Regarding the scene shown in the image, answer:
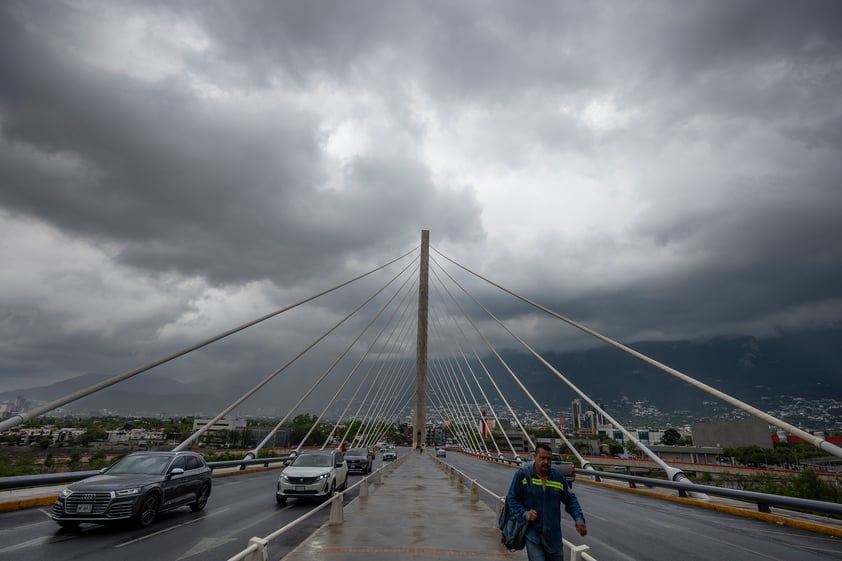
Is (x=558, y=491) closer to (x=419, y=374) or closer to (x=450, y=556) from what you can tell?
(x=450, y=556)

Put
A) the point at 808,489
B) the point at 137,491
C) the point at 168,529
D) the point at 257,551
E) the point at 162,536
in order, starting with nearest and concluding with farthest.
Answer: the point at 257,551, the point at 162,536, the point at 137,491, the point at 168,529, the point at 808,489

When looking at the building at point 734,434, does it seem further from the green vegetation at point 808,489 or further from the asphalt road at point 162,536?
the asphalt road at point 162,536

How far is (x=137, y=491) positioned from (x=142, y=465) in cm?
158

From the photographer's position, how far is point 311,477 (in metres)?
14.8

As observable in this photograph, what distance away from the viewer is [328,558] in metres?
7.65

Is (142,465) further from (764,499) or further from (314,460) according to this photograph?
(764,499)

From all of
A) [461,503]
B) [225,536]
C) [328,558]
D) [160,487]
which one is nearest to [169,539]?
[225,536]

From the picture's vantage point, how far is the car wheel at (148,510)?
34.3 ft

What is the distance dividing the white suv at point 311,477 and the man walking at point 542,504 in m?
11.1

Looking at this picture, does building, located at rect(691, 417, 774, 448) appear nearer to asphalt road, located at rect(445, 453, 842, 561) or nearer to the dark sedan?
asphalt road, located at rect(445, 453, 842, 561)

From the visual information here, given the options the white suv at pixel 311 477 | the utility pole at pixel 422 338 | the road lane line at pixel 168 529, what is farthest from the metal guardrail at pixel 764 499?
the utility pole at pixel 422 338

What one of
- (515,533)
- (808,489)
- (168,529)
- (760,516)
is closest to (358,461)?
(168,529)

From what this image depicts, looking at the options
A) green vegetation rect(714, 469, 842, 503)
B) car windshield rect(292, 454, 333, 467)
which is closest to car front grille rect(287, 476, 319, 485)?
car windshield rect(292, 454, 333, 467)

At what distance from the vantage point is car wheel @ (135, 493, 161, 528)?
10.4 meters
